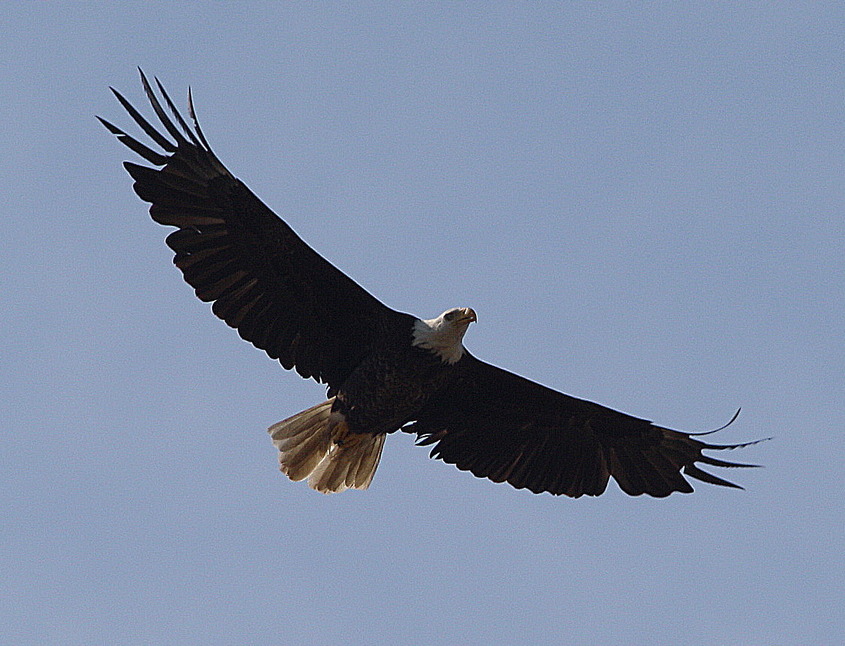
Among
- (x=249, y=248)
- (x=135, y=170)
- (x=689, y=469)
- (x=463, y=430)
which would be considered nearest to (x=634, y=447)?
(x=689, y=469)

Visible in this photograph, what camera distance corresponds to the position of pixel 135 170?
896 centimetres

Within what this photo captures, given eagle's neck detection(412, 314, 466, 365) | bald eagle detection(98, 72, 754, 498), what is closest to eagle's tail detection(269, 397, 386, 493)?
bald eagle detection(98, 72, 754, 498)

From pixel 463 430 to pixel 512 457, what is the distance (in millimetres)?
388

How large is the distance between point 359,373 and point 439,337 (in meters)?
0.55

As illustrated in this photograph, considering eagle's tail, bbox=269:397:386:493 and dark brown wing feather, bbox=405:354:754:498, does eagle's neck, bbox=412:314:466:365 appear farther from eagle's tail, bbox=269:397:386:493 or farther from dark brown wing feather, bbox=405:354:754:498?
eagle's tail, bbox=269:397:386:493

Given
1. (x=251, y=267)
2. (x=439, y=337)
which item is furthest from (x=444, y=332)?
(x=251, y=267)

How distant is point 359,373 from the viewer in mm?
9422

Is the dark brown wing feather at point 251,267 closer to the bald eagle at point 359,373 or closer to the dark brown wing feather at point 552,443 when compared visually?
the bald eagle at point 359,373

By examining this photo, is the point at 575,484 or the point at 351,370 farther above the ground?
the point at 575,484

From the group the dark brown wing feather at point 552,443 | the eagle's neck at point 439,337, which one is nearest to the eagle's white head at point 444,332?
the eagle's neck at point 439,337

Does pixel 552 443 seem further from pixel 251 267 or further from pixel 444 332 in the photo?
pixel 251 267

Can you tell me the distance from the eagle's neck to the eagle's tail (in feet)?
2.76

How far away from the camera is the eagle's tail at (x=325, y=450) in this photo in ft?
32.4

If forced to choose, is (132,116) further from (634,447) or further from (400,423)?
(634,447)
